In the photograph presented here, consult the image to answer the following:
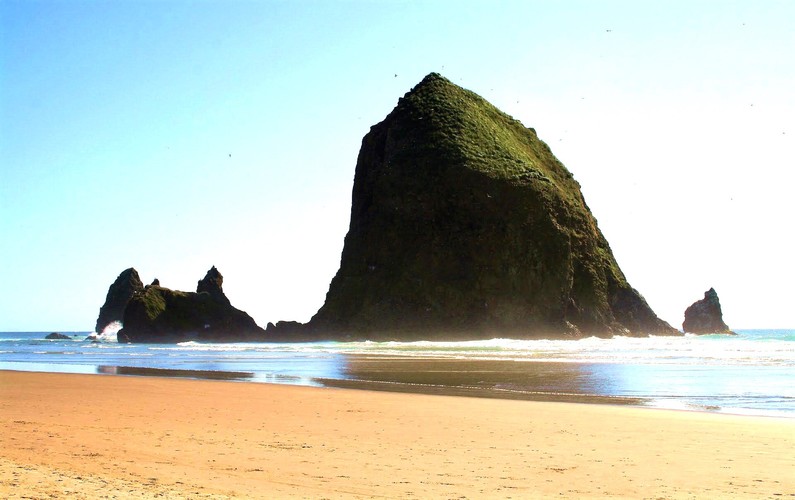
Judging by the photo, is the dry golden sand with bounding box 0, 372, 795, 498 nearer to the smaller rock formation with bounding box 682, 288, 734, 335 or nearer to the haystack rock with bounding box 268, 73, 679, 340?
the haystack rock with bounding box 268, 73, 679, 340

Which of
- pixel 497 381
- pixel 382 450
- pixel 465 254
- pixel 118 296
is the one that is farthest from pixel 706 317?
pixel 382 450

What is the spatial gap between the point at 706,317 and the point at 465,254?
45852mm

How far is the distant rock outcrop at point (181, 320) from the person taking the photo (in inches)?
3211

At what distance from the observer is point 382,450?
855cm

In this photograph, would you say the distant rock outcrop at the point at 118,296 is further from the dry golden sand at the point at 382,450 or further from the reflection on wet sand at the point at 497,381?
the dry golden sand at the point at 382,450

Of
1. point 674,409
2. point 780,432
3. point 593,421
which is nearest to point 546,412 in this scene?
point 593,421

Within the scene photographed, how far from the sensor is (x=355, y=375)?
22.7 metres

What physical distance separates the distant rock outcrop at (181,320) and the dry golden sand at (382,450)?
70255 mm

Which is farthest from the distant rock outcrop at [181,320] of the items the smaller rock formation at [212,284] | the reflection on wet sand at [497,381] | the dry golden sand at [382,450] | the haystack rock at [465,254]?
the dry golden sand at [382,450]

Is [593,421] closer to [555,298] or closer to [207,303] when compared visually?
[555,298]

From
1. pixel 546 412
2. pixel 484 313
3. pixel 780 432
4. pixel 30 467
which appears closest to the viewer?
pixel 30 467

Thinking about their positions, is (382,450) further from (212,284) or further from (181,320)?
(212,284)

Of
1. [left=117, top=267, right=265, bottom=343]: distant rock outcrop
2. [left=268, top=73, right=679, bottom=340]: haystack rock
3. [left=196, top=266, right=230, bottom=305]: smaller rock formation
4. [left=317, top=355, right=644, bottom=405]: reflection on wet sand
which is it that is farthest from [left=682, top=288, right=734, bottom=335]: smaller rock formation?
[left=317, top=355, right=644, bottom=405]: reflection on wet sand

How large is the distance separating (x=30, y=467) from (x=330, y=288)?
7862 cm
